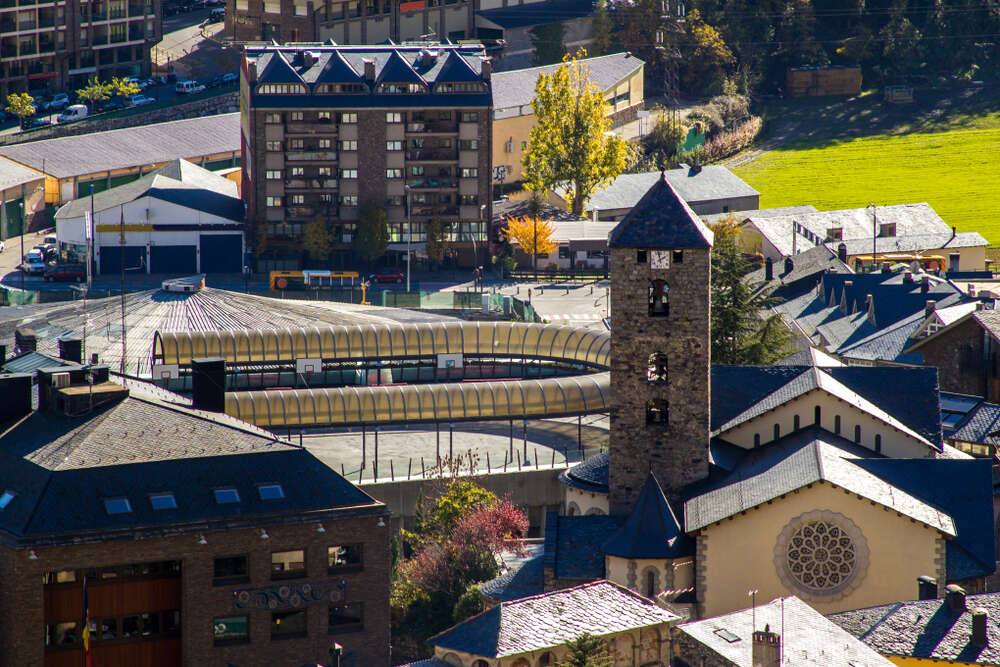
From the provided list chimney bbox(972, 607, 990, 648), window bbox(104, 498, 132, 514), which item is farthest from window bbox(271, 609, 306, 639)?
chimney bbox(972, 607, 990, 648)

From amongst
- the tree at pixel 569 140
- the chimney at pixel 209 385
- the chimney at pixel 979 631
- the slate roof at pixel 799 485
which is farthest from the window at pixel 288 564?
the tree at pixel 569 140

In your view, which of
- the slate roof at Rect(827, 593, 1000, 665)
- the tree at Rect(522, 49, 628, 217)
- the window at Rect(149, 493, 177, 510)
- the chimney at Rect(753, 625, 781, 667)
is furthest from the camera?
the tree at Rect(522, 49, 628, 217)

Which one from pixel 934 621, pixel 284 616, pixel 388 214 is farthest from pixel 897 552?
pixel 388 214

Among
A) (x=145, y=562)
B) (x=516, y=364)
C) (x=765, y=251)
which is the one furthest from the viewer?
(x=765, y=251)

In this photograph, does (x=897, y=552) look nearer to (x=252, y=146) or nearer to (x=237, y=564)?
(x=237, y=564)

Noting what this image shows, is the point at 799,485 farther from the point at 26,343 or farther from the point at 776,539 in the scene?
the point at 26,343

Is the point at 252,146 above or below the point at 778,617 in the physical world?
above

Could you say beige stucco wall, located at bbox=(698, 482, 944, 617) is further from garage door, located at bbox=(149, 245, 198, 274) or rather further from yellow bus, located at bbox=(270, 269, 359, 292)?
garage door, located at bbox=(149, 245, 198, 274)

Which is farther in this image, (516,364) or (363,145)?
(363,145)
